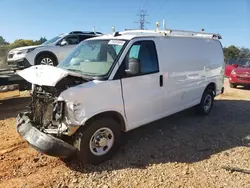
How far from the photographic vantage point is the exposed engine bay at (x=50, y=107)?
12.1 feet

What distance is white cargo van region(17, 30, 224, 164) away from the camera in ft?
Answer: 12.0

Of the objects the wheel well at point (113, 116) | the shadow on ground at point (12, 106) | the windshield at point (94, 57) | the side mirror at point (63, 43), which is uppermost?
the side mirror at point (63, 43)

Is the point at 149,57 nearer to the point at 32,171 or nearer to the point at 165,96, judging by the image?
the point at 165,96

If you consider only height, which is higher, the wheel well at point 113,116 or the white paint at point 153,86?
the white paint at point 153,86

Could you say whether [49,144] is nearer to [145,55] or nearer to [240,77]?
[145,55]

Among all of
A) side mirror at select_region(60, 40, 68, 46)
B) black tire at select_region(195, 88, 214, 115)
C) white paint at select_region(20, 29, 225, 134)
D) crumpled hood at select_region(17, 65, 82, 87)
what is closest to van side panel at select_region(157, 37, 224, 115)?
white paint at select_region(20, 29, 225, 134)

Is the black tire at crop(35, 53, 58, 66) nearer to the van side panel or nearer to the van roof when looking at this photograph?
the van roof

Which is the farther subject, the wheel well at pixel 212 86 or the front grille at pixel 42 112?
the wheel well at pixel 212 86

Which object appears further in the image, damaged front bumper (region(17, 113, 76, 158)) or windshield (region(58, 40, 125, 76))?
windshield (region(58, 40, 125, 76))

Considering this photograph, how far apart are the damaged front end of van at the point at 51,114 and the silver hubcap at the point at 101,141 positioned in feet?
1.30

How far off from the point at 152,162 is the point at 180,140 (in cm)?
122

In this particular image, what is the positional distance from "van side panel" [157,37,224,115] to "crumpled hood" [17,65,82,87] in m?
2.17

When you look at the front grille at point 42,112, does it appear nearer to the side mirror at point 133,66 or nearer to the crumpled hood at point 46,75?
the crumpled hood at point 46,75

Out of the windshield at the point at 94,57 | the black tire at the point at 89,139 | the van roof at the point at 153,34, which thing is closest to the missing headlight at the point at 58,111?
the black tire at the point at 89,139
